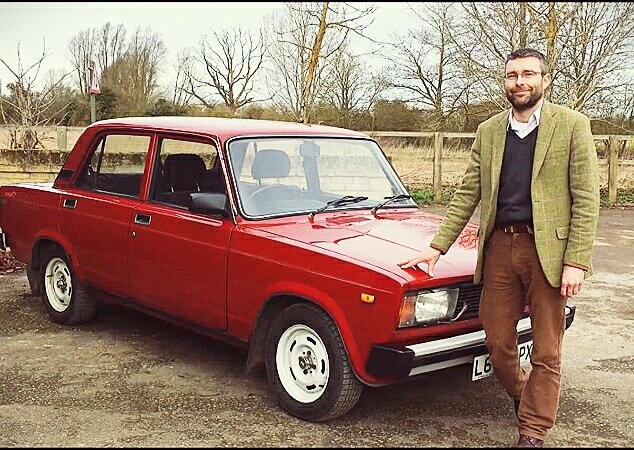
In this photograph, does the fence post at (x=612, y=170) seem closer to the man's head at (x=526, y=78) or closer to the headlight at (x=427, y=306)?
the headlight at (x=427, y=306)

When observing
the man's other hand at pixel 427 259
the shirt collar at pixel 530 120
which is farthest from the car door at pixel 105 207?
the shirt collar at pixel 530 120

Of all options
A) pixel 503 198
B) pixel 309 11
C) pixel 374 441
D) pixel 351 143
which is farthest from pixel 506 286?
pixel 309 11

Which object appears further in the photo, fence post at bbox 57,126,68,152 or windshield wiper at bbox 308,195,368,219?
fence post at bbox 57,126,68,152

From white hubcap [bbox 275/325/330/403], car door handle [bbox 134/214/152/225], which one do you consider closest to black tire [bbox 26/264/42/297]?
car door handle [bbox 134/214/152/225]

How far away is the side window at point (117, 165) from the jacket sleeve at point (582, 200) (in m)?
3.24

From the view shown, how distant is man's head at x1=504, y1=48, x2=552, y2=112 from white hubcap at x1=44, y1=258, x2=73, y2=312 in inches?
162

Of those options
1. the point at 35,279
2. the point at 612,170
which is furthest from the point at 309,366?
the point at 612,170

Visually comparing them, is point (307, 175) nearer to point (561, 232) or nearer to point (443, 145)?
point (561, 232)

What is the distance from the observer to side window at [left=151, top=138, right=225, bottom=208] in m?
5.43

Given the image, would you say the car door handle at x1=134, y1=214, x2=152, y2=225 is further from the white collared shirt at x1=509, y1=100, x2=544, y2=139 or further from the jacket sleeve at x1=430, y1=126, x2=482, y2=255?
the white collared shirt at x1=509, y1=100, x2=544, y2=139

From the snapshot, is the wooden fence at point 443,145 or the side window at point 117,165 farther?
the wooden fence at point 443,145

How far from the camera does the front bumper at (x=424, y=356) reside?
12.7ft

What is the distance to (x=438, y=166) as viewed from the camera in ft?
52.9

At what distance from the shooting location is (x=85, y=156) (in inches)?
248
